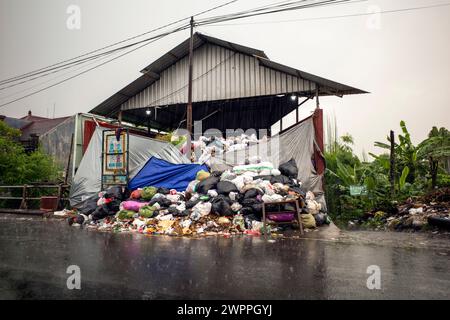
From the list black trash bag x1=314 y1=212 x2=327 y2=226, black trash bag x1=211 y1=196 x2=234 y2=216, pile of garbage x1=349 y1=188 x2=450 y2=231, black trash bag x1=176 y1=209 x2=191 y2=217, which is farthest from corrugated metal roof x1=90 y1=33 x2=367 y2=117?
black trash bag x1=176 y1=209 x2=191 y2=217

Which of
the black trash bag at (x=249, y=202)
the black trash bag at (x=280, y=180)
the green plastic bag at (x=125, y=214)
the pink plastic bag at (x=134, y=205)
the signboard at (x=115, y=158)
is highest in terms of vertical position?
the signboard at (x=115, y=158)

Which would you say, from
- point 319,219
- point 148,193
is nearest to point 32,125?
point 148,193

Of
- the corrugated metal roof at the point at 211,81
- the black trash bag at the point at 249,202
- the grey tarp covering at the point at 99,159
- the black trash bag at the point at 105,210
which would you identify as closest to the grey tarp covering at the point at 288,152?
the grey tarp covering at the point at 99,159

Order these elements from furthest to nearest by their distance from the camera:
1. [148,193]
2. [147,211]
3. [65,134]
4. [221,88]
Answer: [65,134]
[221,88]
[148,193]
[147,211]

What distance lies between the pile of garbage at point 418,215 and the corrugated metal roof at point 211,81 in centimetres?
411

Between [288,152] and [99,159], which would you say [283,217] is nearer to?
[288,152]

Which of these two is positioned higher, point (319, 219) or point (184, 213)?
point (184, 213)

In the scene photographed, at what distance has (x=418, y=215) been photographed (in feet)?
25.0

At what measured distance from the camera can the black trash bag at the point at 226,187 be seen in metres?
7.49

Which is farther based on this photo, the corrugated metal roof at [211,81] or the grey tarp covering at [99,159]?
the corrugated metal roof at [211,81]

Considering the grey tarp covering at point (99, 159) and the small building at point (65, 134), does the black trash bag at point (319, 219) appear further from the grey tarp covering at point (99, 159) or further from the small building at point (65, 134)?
the small building at point (65, 134)

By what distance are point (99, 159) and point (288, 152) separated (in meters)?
6.84
